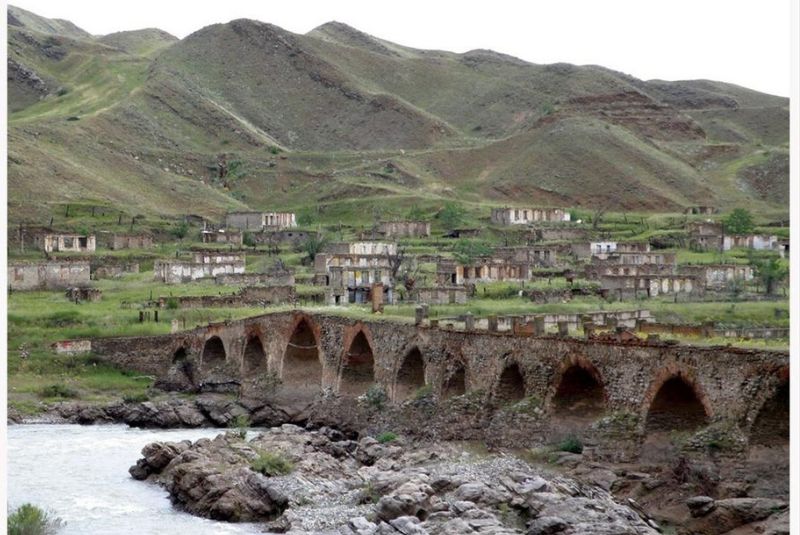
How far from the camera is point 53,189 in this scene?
87.9m

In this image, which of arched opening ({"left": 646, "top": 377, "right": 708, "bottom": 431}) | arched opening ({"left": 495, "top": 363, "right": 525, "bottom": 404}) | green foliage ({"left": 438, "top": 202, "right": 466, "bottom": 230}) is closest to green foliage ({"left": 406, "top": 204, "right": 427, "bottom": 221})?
green foliage ({"left": 438, "top": 202, "right": 466, "bottom": 230})

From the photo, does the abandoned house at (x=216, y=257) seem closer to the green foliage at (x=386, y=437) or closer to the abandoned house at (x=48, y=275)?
the abandoned house at (x=48, y=275)

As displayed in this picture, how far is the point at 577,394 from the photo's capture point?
30.5 m

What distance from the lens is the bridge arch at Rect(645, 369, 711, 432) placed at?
87.7ft

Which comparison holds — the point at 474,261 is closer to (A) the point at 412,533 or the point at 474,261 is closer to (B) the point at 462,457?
(B) the point at 462,457

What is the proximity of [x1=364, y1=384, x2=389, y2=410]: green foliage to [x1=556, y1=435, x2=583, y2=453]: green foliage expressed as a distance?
9.34 m

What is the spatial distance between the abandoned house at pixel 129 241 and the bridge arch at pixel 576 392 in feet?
163

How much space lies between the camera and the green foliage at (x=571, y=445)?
1126 inches

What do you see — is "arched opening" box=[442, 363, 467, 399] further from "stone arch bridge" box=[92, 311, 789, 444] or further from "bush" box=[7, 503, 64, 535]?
"bush" box=[7, 503, 64, 535]

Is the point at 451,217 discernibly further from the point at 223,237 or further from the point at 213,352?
Answer: the point at 213,352

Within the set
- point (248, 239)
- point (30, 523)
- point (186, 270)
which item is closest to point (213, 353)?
point (186, 270)

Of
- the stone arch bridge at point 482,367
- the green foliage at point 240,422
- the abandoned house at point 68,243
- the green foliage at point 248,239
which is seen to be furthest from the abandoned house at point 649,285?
the abandoned house at point 68,243

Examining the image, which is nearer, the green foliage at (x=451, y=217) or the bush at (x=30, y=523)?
the bush at (x=30, y=523)

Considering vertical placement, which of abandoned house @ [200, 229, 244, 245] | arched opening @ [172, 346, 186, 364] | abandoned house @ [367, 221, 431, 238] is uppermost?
abandoned house @ [367, 221, 431, 238]
